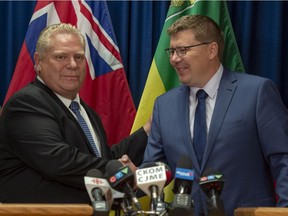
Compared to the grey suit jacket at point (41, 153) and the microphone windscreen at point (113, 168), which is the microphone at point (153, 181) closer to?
the microphone windscreen at point (113, 168)

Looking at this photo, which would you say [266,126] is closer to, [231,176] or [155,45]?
[231,176]

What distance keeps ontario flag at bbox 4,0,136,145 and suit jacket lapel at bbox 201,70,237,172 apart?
1.22m

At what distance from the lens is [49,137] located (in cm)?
300

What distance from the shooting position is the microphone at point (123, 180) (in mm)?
2074

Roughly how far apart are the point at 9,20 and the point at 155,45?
3.65ft

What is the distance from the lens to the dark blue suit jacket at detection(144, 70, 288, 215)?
2.93m

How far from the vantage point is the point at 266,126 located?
2926 millimetres

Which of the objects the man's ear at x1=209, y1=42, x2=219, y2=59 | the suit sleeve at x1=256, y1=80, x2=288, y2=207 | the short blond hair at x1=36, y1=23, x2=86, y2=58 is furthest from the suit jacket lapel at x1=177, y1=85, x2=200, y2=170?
the short blond hair at x1=36, y1=23, x2=86, y2=58

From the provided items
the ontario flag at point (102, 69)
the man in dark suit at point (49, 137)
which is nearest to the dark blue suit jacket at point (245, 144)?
the man in dark suit at point (49, 137)

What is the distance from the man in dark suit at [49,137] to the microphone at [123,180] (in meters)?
0.89

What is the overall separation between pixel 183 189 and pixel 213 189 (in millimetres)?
114

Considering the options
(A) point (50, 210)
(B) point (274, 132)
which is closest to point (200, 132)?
(B) point (274, 132)

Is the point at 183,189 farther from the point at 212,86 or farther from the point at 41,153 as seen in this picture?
the point at 212,86

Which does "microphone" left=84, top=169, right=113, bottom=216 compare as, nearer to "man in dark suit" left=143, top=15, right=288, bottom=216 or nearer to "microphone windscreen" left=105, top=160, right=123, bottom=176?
"microphone windscreen" left=105, top=160, right=123, bottom=176
